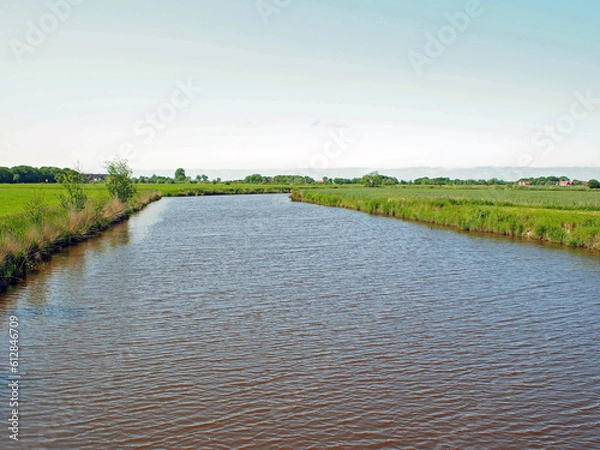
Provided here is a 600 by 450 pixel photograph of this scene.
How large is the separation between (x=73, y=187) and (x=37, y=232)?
10061 millimetres

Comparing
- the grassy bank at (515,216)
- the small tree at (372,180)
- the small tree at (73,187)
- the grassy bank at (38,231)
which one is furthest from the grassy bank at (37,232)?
the small tree at (372,180)

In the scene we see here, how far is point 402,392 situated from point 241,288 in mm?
7330

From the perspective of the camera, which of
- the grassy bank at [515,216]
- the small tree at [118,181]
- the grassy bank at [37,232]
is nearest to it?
the grassy bank at [37,232]

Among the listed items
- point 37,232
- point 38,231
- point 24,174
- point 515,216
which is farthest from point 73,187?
point 24,174

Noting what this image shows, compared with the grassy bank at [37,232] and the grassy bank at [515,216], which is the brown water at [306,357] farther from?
the grassy bank at [515,216]

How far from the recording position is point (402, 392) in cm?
722

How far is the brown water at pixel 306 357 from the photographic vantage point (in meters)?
6.16

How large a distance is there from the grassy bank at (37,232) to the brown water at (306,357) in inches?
29.5

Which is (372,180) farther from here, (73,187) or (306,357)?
(306,357)

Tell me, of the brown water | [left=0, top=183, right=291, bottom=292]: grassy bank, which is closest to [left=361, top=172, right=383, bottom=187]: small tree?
[left=0, top=183, right=291, bottom=292]: grassy bank

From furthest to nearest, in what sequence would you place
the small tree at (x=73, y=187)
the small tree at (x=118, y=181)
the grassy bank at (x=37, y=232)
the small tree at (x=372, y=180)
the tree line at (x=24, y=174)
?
the small tree at (x=372, y=180), the tree line at (x=24, y=174), the small tree at (x=118, y=181), the small tree at (x=73, y=187), the grassy bank at (x=37, y=232)

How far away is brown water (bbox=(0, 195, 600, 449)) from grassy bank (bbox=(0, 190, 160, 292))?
75 cm

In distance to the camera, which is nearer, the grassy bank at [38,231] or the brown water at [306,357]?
the brown water at [306,357]

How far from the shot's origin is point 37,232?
18312mm
